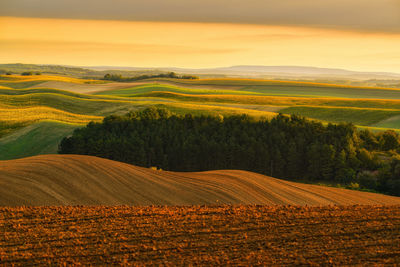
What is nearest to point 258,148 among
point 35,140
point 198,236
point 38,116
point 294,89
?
point 35,140

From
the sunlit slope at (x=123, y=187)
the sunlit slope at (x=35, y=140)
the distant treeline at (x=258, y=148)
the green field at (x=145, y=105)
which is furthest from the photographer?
the green field at (x=145, y=105)

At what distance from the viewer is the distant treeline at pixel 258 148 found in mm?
58875

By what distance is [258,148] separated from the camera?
62.2 meters

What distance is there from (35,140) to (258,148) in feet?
116

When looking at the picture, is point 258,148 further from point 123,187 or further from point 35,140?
point 123,187

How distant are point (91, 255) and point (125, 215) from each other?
4887 mm

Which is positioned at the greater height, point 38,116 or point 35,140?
point 38,116

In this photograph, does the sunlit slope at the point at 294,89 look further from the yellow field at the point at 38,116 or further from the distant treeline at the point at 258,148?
the distant treeline at the point at 258,148

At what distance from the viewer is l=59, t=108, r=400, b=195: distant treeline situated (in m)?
58.9

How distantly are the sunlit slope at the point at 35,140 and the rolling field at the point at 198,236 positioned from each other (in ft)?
167

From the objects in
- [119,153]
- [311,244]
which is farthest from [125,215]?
[119,153]

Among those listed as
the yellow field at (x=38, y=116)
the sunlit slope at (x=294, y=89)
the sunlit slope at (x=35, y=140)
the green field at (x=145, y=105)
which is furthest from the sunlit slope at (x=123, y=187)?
the sunlit slope at (x=294, y=89)

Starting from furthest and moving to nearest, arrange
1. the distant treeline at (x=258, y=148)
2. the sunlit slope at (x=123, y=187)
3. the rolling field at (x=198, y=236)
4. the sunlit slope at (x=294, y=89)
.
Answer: the sunlit slope at (x=294, y=89) → the distant treeline at (x=258, y=148) → the sunlit slope at (x=123, y=187) → the rolling field at (x=198, y=236)

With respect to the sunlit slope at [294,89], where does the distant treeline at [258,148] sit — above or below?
below
